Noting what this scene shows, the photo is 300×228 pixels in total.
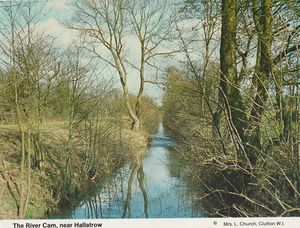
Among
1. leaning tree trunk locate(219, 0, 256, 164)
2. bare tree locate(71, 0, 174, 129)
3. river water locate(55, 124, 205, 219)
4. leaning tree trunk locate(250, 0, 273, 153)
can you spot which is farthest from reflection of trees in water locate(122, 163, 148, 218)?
leaning tree trunk locate(250, 0, 273, 153)

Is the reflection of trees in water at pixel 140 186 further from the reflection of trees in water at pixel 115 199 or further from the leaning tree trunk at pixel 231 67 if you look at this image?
the leaning tree trunk at pixel 231 67

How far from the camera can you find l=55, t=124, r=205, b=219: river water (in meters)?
3.88

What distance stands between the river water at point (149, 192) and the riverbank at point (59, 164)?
7.7 inches

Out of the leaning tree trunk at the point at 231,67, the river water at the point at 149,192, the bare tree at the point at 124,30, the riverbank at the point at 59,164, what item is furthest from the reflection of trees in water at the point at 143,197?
the bare tree at the point at 124,30

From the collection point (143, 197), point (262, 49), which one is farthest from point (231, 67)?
point (143, 197)

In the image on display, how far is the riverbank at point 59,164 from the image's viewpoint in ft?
13.2

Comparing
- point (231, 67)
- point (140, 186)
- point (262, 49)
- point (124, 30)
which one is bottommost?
point (140, 186)

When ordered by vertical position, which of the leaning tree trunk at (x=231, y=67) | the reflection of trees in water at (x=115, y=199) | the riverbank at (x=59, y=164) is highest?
the leaning tree trunk at (x=231, y=67)

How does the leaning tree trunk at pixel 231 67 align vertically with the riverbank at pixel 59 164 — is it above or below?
above

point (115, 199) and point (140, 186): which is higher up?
point (140, 186)

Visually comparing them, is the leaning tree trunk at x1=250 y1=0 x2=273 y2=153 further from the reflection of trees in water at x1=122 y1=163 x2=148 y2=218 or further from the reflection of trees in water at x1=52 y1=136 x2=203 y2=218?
the reflection of trees in water at x1=122 y1=163 x2=148 y2=218

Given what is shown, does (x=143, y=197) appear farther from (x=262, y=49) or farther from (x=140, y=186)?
(x=262, y=49)

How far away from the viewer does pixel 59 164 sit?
4738mm

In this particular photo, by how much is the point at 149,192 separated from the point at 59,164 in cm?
107
